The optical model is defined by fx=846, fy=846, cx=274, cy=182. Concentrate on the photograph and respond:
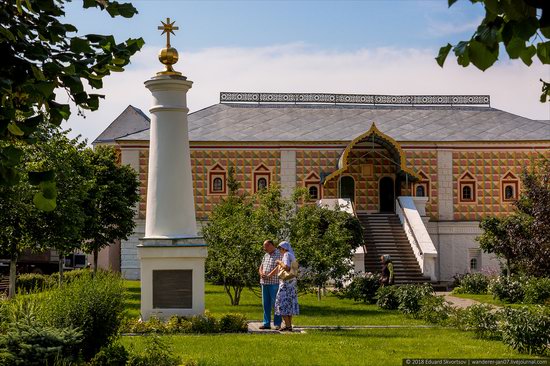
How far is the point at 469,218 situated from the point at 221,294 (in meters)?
16.5

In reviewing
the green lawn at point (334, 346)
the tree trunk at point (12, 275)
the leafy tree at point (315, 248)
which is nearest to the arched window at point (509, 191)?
the leafy tree at point (315, 248)

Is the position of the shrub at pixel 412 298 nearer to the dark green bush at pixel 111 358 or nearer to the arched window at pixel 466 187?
the dark green bush at pixel 111 358

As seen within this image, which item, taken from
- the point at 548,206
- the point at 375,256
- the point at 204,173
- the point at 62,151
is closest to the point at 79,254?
the point at 204,173

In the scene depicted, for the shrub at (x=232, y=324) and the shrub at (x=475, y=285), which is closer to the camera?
the shrub at (x=232, y=324)

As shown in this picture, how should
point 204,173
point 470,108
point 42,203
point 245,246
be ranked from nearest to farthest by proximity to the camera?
point 42,203 → point 245,246 → point 204,173 → point 470,108

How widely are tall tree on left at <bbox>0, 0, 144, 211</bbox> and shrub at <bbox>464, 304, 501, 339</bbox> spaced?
1053cm

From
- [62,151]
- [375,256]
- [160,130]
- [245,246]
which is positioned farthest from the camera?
[375,256]

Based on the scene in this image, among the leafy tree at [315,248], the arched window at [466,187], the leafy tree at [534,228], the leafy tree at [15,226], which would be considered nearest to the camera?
the leafy tree at [15,226]

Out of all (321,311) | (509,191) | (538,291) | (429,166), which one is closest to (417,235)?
(429,166)

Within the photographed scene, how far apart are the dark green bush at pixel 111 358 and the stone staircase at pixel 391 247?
22893mm

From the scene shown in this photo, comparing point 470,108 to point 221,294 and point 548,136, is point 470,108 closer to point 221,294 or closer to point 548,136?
point 548,136

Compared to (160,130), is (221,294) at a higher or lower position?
lower

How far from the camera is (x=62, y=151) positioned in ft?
84.2

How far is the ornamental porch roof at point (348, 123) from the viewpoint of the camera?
1593 inches
